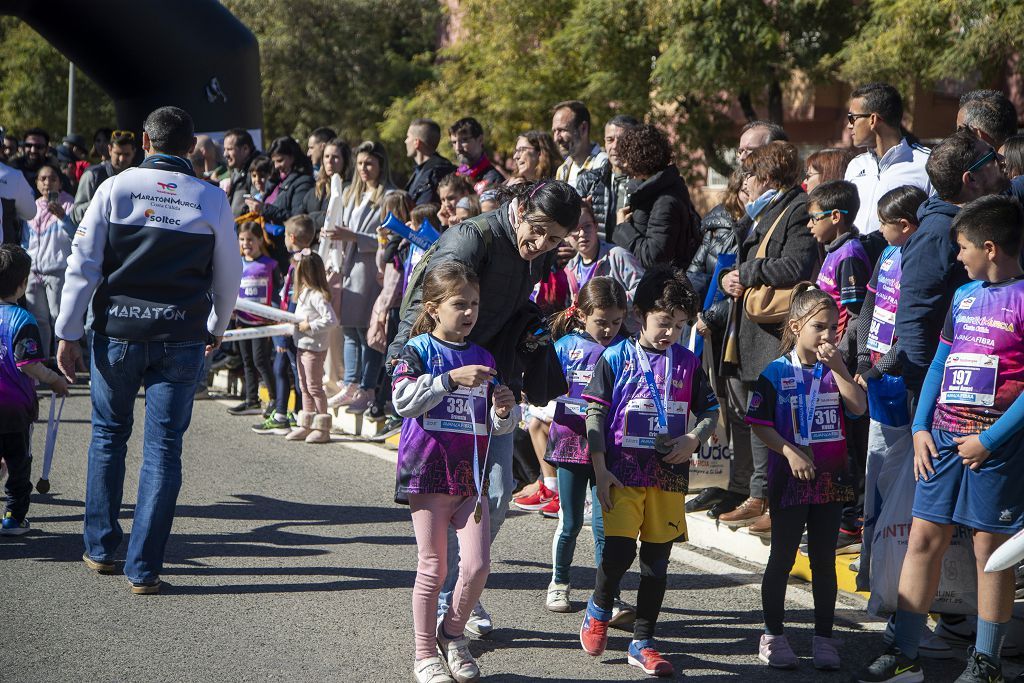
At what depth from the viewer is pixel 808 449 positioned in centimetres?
504

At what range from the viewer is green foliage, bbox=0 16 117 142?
124 ft

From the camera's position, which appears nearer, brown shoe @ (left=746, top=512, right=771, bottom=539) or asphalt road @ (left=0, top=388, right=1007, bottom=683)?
asphalt road @ (left=0, top=388, right=1007, bottom=683)

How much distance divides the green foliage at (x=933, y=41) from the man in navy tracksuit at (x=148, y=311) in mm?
12073

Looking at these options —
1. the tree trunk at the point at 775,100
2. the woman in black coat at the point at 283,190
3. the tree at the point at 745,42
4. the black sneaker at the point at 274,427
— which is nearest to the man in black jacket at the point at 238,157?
the woman in black coat at the point at 283,190

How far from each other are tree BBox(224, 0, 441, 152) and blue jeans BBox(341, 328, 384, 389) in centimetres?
2337

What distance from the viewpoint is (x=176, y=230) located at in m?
5.73

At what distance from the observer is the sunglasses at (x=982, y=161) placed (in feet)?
16.7

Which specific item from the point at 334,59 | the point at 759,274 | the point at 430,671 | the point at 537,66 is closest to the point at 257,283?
the point at 759,274

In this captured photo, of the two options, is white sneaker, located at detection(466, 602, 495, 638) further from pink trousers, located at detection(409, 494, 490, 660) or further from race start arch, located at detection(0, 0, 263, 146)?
race start arch, located at detection(0, 0, 263, 146)

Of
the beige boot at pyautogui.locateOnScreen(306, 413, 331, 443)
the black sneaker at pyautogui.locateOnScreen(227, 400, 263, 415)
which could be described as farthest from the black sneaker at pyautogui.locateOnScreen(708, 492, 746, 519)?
the black sneaker at pyautogui.locateOnScreen(227, 400, 263, 415)

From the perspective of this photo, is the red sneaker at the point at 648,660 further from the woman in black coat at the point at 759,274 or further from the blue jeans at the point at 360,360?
the blue jeans at the point at 360,360

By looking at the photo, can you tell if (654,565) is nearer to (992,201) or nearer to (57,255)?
(992,201)

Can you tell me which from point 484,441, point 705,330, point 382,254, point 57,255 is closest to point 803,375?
point 484,441

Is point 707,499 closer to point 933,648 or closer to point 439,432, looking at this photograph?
point 933,648
